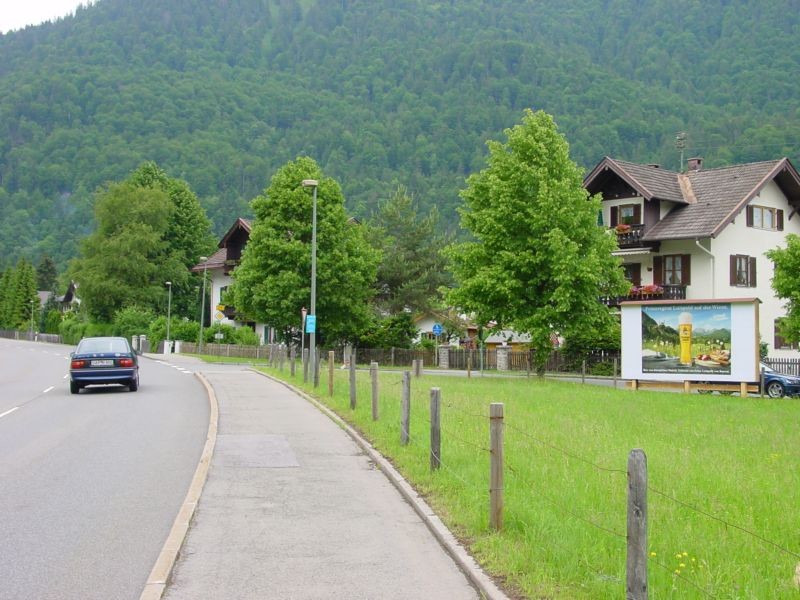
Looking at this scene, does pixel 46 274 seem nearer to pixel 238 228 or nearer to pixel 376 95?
pixel 376 95

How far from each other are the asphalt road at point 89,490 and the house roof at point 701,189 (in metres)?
31.8

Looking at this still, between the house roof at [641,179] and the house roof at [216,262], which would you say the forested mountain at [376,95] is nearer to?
the house roof at [216,262]

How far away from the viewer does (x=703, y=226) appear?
46.8m

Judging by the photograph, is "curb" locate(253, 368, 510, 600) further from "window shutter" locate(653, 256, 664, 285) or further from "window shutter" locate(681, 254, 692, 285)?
"window shutter" locate(653, 256, 664, 285)

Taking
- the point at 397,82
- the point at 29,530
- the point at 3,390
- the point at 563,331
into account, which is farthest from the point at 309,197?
the point at 397,82

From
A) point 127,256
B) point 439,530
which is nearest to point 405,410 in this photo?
point 439,530

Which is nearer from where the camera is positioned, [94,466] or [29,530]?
[29,530]

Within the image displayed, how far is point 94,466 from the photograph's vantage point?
1249 centimetres

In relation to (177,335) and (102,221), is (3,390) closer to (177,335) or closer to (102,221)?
(177,335)

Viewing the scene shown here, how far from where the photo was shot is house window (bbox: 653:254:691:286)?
159 ft

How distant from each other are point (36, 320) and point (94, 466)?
13499cm

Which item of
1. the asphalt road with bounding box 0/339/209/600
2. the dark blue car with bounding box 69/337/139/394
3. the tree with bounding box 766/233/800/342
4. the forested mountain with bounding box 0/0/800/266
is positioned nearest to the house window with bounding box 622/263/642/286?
the tree with bounding box 766/233/800/342

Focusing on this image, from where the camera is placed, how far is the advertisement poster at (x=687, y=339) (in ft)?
103

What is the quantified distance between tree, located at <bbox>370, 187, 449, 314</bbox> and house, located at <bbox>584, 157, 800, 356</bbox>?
18.4 meters
